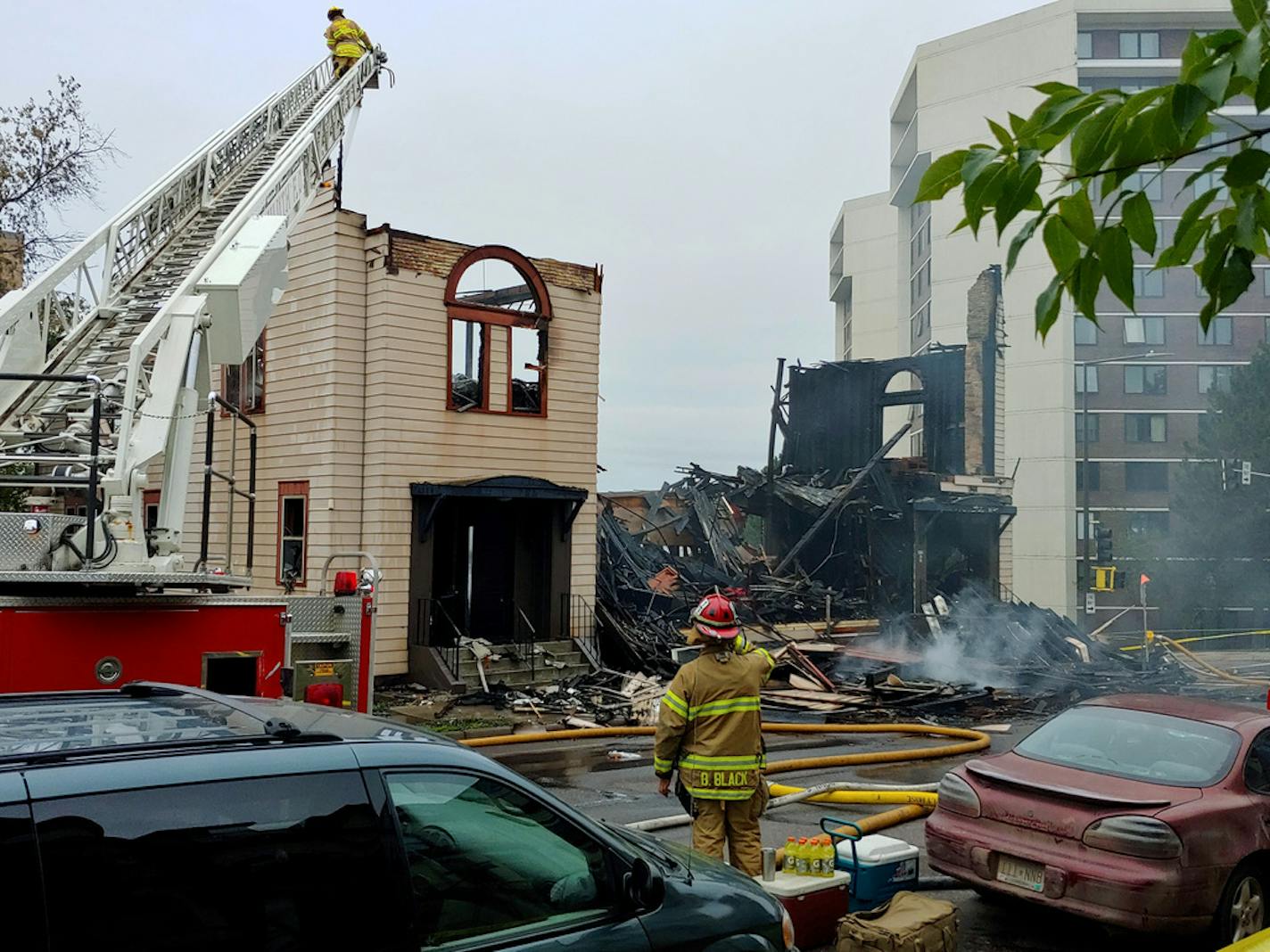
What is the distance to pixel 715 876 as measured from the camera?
13.6 feet

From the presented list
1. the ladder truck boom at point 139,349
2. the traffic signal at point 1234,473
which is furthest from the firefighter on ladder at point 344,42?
the traffic signal at point 1234,473

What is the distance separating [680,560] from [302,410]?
1424cm

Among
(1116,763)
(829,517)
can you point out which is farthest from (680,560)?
(1116,763)

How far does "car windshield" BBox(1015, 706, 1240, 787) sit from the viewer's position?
20.7 ft

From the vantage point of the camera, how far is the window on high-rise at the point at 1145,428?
191 ft

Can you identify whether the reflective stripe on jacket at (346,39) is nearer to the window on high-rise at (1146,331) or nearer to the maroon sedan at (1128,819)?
the maroon sedan at (1128,819)

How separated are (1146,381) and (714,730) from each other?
2335 inches

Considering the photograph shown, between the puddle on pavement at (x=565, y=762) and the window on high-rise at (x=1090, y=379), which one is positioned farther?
the window on high-rise at (x=1090, y=379)

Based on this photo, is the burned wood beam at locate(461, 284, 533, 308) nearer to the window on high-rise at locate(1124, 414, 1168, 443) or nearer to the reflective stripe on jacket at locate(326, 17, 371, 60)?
the reflective stripe on jacket at locate(326, 17, 371, 60)

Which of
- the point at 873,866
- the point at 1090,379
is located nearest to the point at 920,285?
the point at 1090,379

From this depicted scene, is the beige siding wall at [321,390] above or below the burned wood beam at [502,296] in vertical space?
below

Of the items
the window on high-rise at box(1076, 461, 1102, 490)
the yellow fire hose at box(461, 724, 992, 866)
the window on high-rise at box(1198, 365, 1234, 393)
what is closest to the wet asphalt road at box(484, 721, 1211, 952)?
the yellow fire hose at box(461, 724, 992, 866)

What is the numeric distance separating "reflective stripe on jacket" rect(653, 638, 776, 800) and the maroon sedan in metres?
1.43

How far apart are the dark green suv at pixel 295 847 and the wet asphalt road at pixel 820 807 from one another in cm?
237
